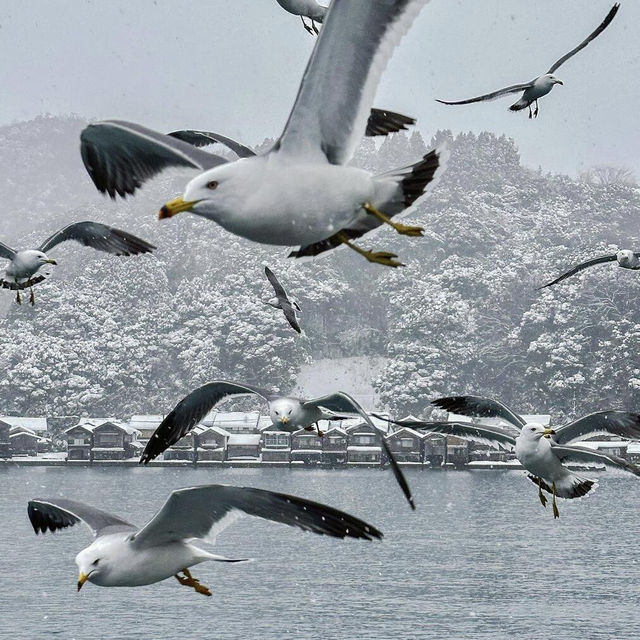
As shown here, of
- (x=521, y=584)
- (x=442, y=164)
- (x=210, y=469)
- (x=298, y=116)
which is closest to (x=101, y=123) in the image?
(x=298, y=116)

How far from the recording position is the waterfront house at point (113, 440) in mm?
105562

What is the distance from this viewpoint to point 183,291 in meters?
134

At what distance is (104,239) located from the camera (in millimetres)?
10609

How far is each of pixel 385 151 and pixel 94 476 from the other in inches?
3623

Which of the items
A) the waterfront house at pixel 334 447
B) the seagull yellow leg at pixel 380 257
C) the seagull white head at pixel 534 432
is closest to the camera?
the seagull yellow leg at pixel 380 257

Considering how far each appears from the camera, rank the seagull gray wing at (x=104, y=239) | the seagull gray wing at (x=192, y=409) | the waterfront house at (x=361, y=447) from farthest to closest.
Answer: the waterfront house at (x=361, y=447) → the seagull gray wing at (x=104, y=239) → the seagull gray wing at (x=192, y=409)

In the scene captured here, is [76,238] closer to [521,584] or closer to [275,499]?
[275,499]

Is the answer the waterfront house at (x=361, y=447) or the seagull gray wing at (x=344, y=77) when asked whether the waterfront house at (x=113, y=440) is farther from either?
the seagull gray wing at (x=344, y=77)

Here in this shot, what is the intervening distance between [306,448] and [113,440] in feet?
61.9

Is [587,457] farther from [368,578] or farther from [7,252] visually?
[368,578]

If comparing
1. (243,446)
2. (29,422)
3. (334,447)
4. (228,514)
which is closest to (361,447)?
(334,447)

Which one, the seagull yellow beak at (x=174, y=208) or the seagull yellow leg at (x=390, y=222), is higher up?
the seagull yellow leg at (x=390, y=222)

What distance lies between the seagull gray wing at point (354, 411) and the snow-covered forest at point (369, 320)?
9839 centimetres

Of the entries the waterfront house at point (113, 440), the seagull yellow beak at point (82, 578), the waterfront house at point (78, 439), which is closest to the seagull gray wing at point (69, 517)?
the seagull yellow beak at point (82, 578)
